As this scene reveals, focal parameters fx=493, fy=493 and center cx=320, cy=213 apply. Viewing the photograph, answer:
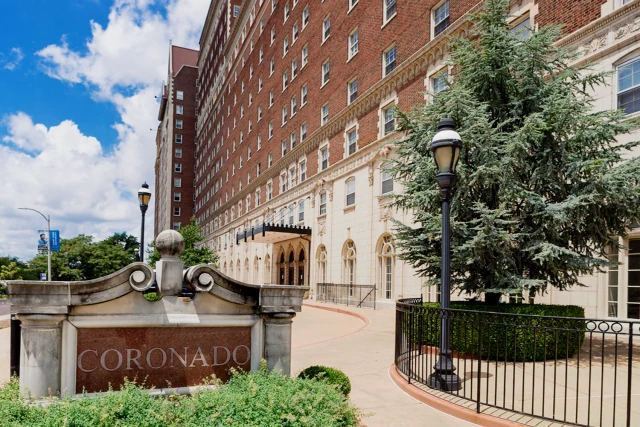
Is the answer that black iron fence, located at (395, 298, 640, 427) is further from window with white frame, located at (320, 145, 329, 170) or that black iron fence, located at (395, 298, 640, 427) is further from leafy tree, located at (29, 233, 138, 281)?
leafy tree, located at (29, 233, 138, 281)

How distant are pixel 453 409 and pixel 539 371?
11.6 ft

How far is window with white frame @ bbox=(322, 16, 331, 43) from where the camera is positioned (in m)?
32.5

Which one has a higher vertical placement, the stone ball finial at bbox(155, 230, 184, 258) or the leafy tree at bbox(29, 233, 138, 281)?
the stone ball finial at bbox(155, 230, 184, 258)

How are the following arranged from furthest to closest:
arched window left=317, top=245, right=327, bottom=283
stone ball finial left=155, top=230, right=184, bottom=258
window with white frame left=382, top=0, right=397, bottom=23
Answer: arched window left=317, top=245, right=327, bottom=283
window with white frame left=382, top=0, right=397, bottom=23
stone ball finial left=155, top=230, right=184, bottom=258

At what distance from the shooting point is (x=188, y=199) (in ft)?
302

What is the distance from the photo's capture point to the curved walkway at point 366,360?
6.44m

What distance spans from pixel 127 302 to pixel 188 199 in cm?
8976

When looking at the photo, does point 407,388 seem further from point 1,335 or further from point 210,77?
point 210,77

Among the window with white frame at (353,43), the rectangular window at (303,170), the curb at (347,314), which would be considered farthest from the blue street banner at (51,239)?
the window with white frame at (353,43)

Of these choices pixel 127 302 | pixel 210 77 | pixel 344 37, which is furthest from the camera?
pixel 210 77

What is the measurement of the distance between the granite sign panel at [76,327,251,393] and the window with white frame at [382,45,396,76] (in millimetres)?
21465

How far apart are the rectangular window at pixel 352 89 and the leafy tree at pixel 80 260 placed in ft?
132

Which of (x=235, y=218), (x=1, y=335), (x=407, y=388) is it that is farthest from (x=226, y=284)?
(x=235, y=218)

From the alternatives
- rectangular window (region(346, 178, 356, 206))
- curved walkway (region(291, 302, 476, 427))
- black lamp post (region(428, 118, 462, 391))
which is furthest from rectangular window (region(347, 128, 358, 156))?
black lamp post (region(428, 118, 462, 391))
